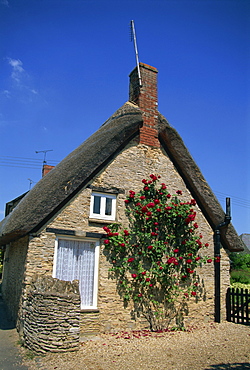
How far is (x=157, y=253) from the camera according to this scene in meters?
8.45

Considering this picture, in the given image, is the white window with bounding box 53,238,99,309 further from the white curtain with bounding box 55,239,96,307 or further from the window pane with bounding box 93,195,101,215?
the window pane with bounding box 93,195,101,215

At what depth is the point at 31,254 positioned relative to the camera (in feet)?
23.3

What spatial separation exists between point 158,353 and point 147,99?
756 centimetres

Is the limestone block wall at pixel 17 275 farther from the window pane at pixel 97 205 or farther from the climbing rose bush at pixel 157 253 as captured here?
the climbing rose bush at pixel 157 253

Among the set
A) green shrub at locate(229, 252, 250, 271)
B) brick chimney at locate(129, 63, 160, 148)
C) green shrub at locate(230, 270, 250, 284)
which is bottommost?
green shrub at locate(230, 270, 250, 284)

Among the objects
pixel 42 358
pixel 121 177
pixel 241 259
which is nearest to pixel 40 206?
pixel 121 177

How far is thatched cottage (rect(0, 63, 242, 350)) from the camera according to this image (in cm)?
622

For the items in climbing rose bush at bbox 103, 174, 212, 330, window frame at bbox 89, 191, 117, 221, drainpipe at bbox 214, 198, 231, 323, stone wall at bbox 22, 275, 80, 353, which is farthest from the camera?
drainpipe at bbox 214, 198, 231, 323

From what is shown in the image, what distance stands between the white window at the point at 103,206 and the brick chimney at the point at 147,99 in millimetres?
2258

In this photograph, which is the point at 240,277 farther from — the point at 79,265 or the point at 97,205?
the point at 79,265

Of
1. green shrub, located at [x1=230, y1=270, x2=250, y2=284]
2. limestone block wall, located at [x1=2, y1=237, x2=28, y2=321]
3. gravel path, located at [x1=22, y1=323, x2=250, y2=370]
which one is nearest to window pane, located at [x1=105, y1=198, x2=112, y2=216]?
limestone block wall, located at [x1=2, y1=237, x2=28, y2=321]

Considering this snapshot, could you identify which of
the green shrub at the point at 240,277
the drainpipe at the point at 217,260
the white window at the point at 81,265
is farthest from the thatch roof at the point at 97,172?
the green shrub at the point at 240,277

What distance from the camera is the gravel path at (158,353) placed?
536 centimetres

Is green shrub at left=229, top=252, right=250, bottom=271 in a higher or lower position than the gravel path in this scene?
higher
